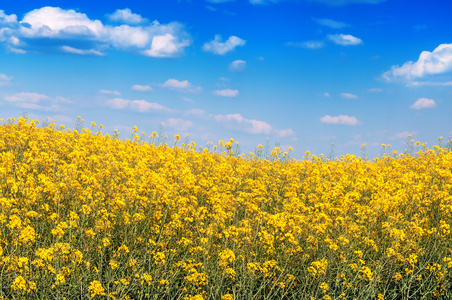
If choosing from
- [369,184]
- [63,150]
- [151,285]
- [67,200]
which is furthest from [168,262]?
[369,184]

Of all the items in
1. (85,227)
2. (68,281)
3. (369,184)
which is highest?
(369,184)

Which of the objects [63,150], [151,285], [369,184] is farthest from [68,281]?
[369,184]

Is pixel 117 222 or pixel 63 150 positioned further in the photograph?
pixel 63 150

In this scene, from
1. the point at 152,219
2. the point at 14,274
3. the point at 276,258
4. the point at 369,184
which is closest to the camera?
the point at 14,274

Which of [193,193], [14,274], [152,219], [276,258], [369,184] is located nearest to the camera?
[14,274]

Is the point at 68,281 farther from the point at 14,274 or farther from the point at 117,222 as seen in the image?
the point at 117,222

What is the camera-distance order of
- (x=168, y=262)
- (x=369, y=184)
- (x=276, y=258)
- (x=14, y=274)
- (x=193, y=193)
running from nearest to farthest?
1. (x=14, y=274)
2. (x=168, y=262)
3. (x=276, y=258)
4. (x=193, y=193)
5. (x=369, y=184)

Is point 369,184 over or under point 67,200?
over

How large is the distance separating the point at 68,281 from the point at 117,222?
0.94m

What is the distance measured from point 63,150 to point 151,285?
4.13 m

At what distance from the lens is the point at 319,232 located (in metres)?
4.93

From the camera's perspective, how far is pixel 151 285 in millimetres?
3959

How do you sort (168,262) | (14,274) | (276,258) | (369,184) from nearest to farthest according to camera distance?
(14,274) < (168,262) < (276,258) < (369,184)

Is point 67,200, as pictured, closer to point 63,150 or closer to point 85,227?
point 85,227
